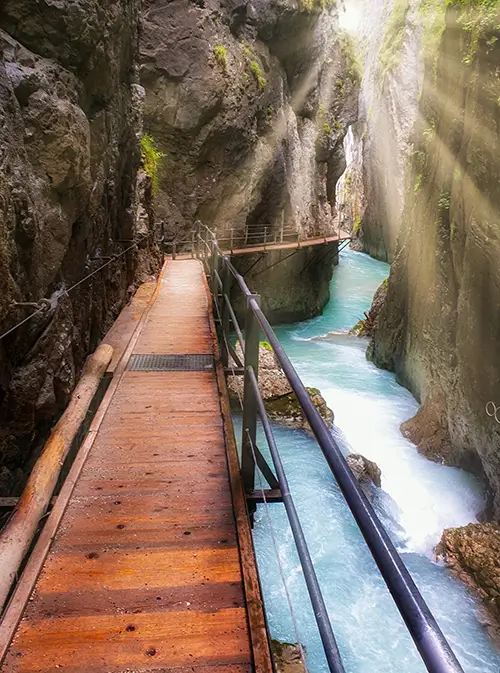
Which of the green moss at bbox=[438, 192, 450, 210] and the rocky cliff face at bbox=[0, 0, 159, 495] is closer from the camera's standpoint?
the rocky cliff face at bbox=[0, 0, 159, 495]

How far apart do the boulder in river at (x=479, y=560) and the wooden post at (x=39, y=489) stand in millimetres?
7164

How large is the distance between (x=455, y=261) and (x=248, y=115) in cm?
1490

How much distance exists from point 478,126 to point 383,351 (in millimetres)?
9574

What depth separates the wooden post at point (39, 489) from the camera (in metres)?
2.61

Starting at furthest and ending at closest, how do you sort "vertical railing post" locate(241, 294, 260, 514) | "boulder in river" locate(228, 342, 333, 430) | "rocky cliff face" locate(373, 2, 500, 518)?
"boulder in river" locate(228, 342, 333, 430) < "rocky cliff face" locate(373, 2, 500, 518) < "vertical railing post" locate(241, 294, 260, 514)

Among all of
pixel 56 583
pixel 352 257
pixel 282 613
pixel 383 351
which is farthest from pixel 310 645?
pixel 352 257

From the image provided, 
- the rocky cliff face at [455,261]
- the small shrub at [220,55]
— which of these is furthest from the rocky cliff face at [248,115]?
the rocky cliff face at [455,261]

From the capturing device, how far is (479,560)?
8.07 m

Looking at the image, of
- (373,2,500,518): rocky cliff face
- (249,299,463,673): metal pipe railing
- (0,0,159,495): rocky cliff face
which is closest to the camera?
(249,299,463,673): metal pipe railing

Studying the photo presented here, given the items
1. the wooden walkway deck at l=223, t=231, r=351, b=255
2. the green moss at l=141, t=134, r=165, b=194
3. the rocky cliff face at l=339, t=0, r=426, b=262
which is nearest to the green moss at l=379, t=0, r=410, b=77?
the rocky cliff face at l=339, t=0, r=426, b=262

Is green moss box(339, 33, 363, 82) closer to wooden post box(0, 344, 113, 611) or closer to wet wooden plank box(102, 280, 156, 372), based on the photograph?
wet wooden plank box(102, 280, 156, 372)

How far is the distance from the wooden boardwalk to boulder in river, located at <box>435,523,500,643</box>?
20.5 feet

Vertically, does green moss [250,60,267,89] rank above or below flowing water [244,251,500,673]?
above

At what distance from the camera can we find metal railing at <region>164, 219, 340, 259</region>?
857 inches
